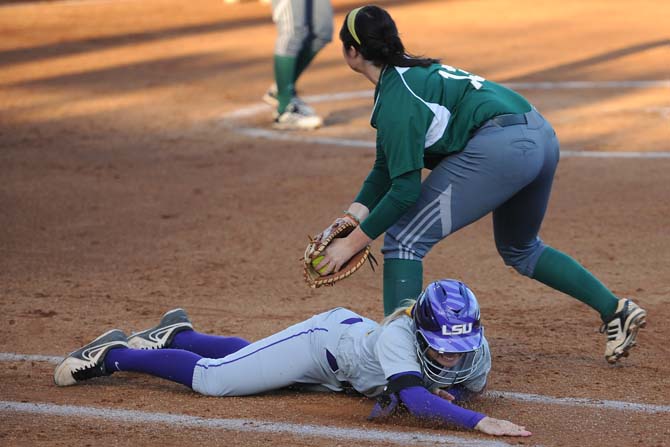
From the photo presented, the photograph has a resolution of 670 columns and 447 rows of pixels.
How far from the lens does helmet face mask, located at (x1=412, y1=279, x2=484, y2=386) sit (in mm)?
4027

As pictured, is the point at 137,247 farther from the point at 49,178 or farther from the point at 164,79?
the point at 164,79

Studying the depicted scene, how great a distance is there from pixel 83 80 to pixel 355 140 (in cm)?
406

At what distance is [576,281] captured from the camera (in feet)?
15.8

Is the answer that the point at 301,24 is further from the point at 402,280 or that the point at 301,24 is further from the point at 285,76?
the point at 402,280

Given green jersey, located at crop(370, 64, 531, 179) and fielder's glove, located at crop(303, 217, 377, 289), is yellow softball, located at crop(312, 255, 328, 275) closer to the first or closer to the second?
fielder's glove, located at crop(303, 217, 377, 289)

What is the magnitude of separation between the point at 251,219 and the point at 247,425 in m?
3.45

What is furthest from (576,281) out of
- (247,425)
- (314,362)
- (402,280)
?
(247,425)

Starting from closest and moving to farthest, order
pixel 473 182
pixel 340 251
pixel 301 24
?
pixel 473 182 → pixel 340 251 → pixel 301 24

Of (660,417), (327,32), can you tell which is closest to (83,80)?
(327,32)

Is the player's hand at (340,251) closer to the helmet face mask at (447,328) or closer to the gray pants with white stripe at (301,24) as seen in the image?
the helmet face mask at (447,328)

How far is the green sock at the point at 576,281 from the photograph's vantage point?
481cm

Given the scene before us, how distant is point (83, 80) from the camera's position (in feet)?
39.4

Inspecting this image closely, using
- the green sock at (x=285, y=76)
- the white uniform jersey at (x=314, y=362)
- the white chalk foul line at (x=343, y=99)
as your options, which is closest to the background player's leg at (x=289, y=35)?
the green sock at (x=285, y=76)

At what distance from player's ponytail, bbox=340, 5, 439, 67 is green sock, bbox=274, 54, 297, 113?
205 inches
